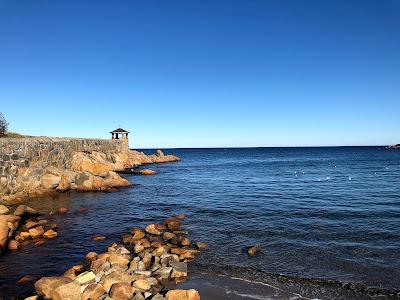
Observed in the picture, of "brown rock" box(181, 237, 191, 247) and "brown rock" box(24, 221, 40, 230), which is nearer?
"brown rock" box(181, 237, 191, 247)

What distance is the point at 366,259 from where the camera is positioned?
1253 cm

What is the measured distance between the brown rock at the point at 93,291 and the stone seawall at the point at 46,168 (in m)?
17.2

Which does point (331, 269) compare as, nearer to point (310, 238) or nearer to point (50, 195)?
point (310, 238)

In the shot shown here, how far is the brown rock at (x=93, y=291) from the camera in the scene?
9.12 metres

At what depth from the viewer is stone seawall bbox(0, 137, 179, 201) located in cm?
2400

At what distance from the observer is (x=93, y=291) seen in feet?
30.4

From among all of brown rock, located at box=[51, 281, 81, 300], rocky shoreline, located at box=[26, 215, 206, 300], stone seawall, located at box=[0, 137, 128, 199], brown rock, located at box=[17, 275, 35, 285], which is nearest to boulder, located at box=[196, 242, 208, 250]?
rocky shoreline, located at box=[26, 215, 206, 300]

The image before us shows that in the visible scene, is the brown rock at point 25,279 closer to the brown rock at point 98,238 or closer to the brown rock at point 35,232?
the brown rock at point 98,238

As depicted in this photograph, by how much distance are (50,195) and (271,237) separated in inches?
784

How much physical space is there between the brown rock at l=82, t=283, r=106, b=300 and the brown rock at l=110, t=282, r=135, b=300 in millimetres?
330

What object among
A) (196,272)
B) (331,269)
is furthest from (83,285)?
(331,269)

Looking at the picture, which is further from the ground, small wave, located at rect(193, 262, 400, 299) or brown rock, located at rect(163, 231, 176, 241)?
brown rock, located at rect(163, 231, 176, 241)

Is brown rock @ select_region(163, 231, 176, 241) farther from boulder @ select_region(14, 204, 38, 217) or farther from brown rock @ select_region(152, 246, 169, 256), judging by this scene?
boulder @ select_region(14, 204, 38, 217)

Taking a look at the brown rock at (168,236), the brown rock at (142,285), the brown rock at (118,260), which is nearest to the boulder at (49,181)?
the brown rock at (168,236)
